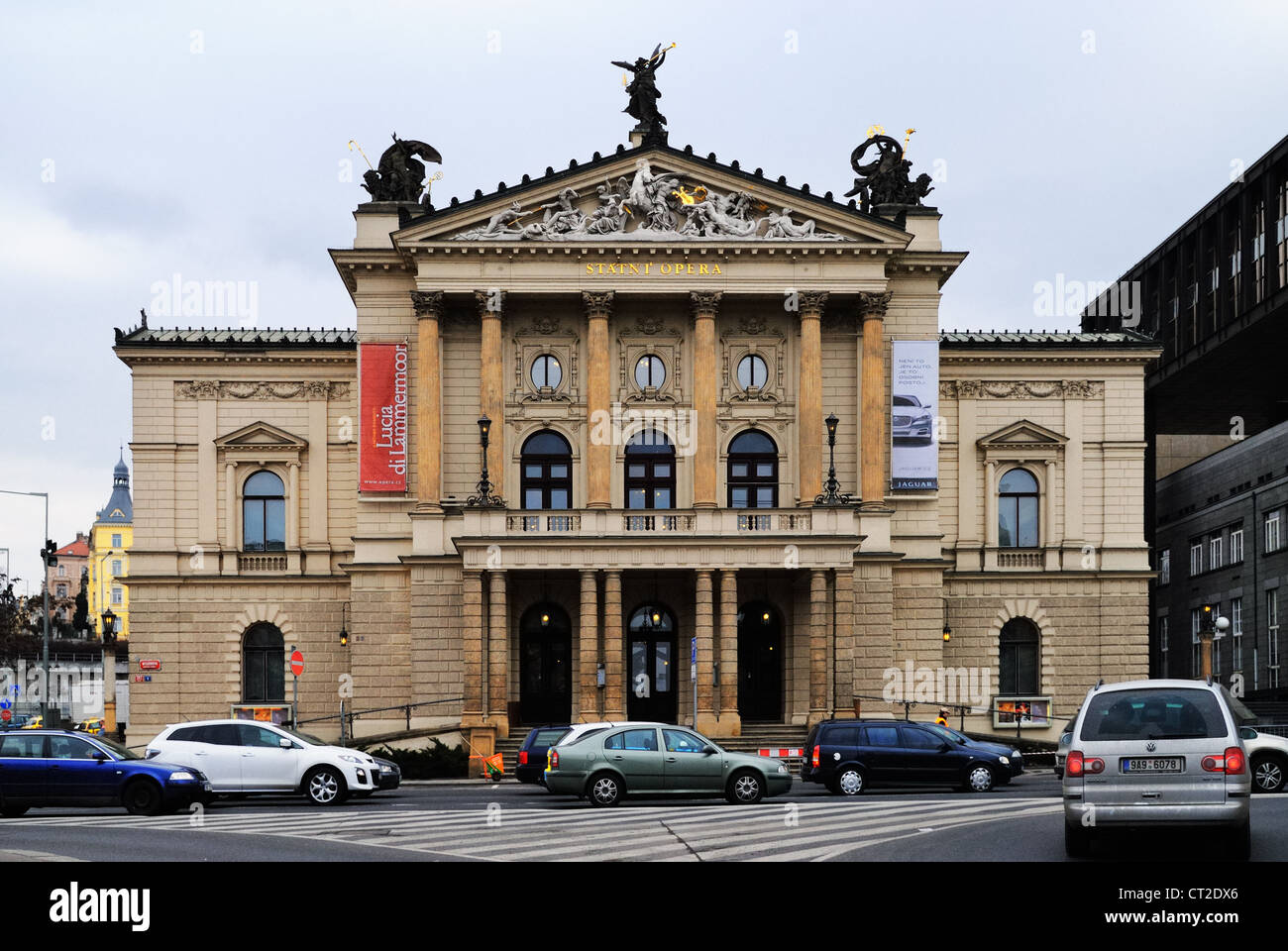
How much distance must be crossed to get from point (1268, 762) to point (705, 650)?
2133cm

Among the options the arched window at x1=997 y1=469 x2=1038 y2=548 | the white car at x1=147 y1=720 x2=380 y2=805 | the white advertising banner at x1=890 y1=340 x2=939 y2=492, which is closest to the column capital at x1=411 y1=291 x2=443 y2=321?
the white advertising banner at x1=890 y1=340 x2=939 y2=492

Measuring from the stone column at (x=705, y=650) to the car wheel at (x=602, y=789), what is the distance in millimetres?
19697

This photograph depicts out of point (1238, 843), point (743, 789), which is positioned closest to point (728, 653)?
point (743, 789)

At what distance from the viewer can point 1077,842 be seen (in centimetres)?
1931

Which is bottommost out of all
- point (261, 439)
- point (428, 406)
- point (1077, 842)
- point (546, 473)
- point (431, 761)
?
point (431, 761)

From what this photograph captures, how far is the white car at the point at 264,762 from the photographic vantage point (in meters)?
31.0

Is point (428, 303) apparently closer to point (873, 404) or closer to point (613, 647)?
point (613, 647)

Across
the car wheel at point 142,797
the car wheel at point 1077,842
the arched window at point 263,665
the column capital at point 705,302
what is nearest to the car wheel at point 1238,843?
the car wheel at point 1077,842

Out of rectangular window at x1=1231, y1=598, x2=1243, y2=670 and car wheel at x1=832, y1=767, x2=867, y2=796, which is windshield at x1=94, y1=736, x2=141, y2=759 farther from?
rectangular window at x1=1231, y1=598, x2=1243, y2=670

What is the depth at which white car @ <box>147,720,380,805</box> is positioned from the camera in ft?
102

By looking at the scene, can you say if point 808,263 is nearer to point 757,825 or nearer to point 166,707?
point 166,707
